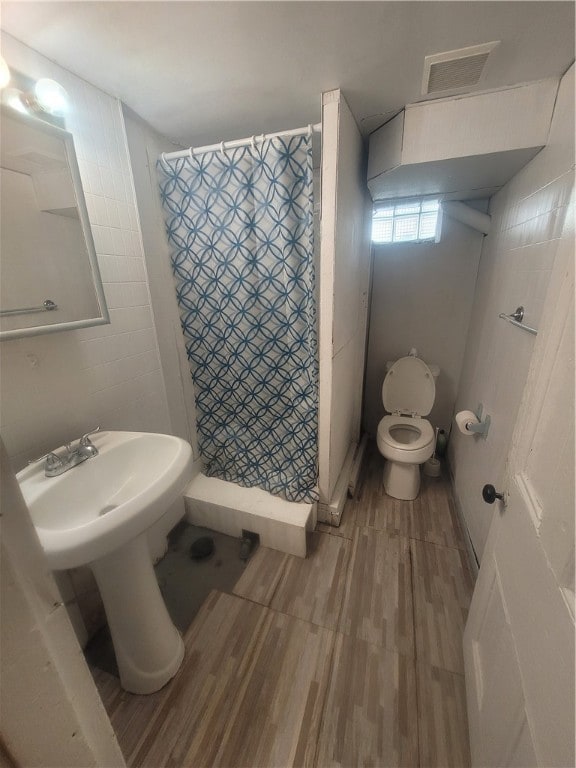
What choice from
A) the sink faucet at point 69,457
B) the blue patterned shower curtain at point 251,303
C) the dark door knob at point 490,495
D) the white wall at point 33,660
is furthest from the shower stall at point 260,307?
the white wall at point 33,660

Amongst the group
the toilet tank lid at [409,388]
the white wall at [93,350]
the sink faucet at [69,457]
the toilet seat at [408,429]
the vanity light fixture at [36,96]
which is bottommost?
the toilet seat at [408,429]

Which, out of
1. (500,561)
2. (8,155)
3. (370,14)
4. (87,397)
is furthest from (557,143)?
(87,397)

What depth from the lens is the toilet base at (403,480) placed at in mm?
1954

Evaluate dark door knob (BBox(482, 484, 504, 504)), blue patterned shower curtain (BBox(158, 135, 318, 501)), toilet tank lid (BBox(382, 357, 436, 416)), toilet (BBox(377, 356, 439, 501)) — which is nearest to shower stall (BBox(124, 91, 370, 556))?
blue patterned shower curtain (BBox(158, 135, 318, 501))

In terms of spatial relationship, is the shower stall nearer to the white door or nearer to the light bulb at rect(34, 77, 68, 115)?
the light bulb at rect(34, 77, 68, 115)

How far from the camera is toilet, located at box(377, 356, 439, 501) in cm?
190

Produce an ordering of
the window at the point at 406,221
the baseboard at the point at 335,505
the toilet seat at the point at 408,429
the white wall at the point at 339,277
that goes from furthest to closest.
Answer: the window at the point at 406,221, the toilet seat at the point at 408,429, the baseboard at the point at 335,505, the white wall at the point at 339,277

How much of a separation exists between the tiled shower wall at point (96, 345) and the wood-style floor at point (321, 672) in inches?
39.8

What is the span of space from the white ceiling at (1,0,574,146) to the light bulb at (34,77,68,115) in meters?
0.12

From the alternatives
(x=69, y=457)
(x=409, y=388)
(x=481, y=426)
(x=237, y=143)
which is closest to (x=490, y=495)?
(x=481, y=426)

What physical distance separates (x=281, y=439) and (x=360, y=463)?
2.88 ft

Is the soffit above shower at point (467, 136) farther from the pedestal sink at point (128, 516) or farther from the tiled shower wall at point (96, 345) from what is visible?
the pedestal sink at point (128, 516)

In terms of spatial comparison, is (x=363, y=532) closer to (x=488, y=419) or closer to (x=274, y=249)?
(x=488, y=419)

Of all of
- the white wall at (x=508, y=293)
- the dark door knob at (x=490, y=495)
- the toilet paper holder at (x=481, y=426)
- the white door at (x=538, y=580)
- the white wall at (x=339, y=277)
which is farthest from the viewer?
the toilet paper holder at (x=481, y=426)
